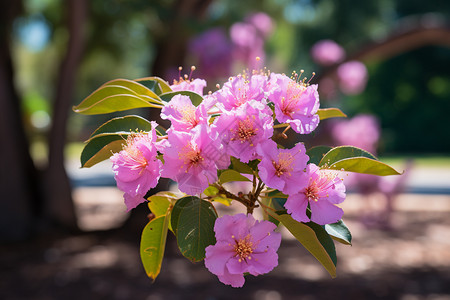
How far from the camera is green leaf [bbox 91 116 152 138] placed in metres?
0.85

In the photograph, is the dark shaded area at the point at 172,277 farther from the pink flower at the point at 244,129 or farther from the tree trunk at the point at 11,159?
the pink flower at the point at 244,129

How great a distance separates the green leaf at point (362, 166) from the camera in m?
0.79

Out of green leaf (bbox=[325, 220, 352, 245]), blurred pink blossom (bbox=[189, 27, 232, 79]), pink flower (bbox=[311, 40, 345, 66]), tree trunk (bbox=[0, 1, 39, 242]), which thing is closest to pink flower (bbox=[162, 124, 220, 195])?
green leaf (bbox=[325, 220, 352, 245])

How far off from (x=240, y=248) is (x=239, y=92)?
262 millimetres

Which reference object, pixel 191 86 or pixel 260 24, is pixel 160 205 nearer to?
pixel 191 86

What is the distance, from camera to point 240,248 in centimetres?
75

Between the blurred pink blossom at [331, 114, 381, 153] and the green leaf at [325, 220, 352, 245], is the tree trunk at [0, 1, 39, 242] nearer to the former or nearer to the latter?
the blurred pink blossom at [331, 114, 381, 153]

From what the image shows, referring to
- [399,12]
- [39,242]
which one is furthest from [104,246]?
[399,12]

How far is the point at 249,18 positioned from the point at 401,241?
295cm

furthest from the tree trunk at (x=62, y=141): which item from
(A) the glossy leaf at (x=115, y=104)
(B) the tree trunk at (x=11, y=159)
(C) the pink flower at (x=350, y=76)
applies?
(A) the glossy leaf at (x=115, y=104)

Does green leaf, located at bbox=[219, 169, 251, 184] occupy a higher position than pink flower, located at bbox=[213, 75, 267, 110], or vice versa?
pink flower, located at bbox=[213, 75, 267, 110]

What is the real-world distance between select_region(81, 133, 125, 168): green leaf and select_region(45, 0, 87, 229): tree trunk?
4.18 meters

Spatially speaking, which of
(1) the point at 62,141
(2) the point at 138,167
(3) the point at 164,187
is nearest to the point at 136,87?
(2) the point at 138,167

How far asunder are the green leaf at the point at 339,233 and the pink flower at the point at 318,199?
45 millimetres
